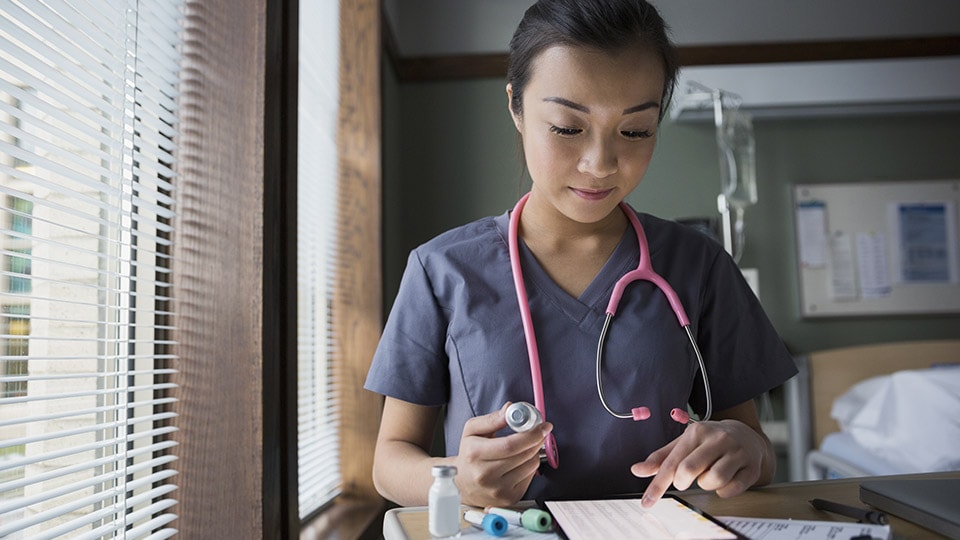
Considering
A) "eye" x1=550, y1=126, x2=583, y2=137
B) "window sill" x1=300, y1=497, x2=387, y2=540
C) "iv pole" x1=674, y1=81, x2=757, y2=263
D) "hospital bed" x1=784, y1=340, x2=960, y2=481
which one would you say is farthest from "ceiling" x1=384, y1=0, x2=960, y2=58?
"eye" x1=550, y1=126, x2=583, y2=137

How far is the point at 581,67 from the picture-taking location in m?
0.98

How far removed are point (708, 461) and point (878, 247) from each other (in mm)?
2846

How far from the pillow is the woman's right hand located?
1.77 m

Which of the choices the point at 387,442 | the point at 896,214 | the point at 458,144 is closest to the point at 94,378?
the point at 387,442

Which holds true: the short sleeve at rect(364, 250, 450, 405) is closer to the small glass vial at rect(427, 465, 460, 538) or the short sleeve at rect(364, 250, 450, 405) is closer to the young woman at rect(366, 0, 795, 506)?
the young woman at rect(366, 0, 795, 506)

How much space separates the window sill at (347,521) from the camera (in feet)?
6.35

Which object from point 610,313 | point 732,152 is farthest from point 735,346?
point 732,152

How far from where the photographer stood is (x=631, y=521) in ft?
2.38

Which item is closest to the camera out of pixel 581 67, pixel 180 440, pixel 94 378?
pixel 581 67

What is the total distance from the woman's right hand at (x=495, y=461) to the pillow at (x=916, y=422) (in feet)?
5.80

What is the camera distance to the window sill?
1.94 meters

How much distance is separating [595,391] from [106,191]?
73 cm

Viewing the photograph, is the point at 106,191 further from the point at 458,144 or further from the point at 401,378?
the point at 458,144

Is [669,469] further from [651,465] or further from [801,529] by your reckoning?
[801,529]
